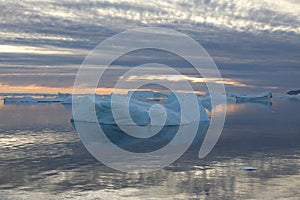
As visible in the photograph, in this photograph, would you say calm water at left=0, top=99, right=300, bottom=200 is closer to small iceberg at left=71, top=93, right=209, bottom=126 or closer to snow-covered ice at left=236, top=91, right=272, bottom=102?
small iceberg at left=71, top=93, right=209, bottom=126

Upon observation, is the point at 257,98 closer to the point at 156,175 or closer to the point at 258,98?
the point at 258,98

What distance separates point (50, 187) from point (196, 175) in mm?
3656

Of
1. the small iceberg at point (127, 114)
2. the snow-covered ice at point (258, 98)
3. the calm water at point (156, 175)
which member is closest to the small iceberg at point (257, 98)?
the snow-covered ice at point (258, 98)

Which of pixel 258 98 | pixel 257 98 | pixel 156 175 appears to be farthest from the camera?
pixel 257 98

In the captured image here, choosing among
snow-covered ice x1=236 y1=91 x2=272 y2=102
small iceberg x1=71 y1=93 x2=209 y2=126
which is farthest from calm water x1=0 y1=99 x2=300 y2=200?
snow-covered ice x1=236 y1=91 x2=272 y2=102

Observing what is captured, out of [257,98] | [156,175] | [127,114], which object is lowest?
[156,175]

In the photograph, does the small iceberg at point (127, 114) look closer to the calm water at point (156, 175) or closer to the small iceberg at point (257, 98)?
the calm water at point (156, 175)

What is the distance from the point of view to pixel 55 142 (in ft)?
54.4

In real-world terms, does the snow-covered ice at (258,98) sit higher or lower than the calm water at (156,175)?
higher

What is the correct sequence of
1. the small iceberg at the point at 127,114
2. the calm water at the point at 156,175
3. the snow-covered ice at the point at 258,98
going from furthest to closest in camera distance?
the snow-covered ice at the point at 258,98 → the small iceberg at the point at 127,114 → the calm water at the point at 156,175

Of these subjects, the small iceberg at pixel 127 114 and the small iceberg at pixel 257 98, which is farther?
the small iceberg at pixel 257 98

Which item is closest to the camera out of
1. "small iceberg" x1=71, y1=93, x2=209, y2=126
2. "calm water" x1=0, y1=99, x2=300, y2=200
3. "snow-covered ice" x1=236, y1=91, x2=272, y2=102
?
"calm water" x1=0, y1=99, x2=300, y2=200

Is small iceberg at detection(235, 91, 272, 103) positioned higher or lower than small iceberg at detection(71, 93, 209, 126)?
higher

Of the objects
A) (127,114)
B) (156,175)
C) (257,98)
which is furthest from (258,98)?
(156,175)
